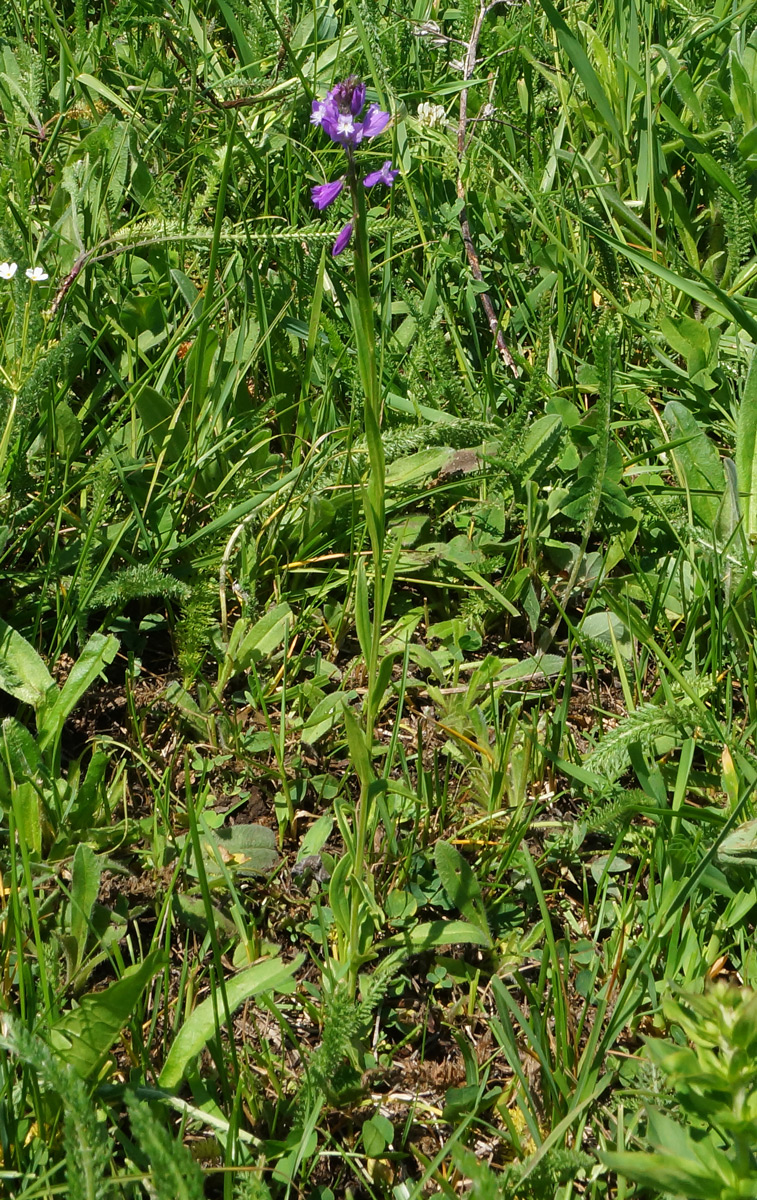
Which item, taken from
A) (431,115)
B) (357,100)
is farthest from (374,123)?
(431,115)

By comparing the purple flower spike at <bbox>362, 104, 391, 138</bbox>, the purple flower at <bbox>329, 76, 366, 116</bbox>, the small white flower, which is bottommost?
the small white flower

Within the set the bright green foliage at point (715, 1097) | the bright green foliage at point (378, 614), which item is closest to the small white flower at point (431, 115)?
the bright green foliage at point (378, 614)

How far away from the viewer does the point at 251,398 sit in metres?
2.41

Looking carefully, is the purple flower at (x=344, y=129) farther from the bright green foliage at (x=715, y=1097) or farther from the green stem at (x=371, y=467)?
the bright green foliage at (x=715, y=1097)

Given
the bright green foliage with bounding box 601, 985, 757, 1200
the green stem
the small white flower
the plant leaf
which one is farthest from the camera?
the small white flower

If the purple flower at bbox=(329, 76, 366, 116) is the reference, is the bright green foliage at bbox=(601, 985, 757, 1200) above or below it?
below

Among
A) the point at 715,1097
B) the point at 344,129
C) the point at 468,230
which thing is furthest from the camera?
the point at 468,230

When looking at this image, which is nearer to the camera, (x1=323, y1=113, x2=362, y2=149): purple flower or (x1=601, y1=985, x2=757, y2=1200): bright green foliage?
(x1=601, y1=985, x2=757, y2=1200): bright green foliage

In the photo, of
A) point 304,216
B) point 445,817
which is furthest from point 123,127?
Result: point 445,817

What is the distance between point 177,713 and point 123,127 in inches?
61.1

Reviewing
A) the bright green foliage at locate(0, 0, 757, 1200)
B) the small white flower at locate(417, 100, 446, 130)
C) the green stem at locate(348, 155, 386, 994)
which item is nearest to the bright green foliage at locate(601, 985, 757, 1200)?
the bright green foliage at locate(0, 0, 757, 1200)

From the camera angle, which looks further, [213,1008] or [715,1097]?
[213,1008]

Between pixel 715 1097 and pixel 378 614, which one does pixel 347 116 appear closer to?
pixel 378 614

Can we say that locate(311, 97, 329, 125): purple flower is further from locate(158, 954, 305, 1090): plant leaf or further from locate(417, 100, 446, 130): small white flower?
locate(417, 100, 446, 130): small white flower
